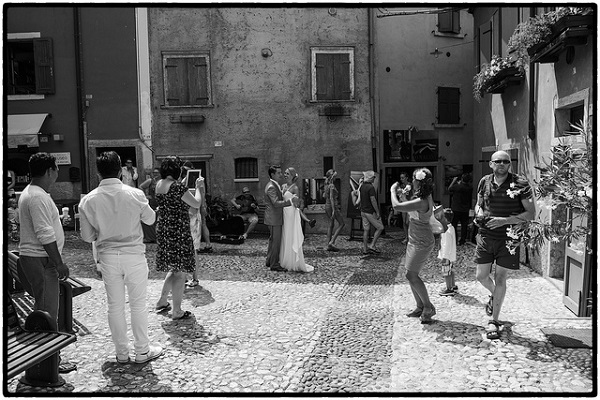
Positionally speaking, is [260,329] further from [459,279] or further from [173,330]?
[459,279]

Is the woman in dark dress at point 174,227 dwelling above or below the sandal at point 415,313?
above

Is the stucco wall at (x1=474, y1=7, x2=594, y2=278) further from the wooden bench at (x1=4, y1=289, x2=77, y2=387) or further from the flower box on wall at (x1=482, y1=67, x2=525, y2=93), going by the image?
the wooden bench at (x1=4, y1=289, x2=77, y2=387)

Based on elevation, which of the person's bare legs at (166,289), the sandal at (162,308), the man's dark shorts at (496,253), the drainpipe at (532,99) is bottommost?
the sandal at (162,308)

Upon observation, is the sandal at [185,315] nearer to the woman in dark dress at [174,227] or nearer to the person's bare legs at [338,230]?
the woman in dark dress at [174,227]

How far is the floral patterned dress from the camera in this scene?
18.1 feet

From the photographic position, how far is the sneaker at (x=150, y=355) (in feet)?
14.3

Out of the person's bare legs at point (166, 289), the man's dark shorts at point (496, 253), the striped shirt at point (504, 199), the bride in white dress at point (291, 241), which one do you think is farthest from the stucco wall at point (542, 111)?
the person's bare legs at point (166, 289)

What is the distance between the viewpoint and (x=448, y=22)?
17.3m

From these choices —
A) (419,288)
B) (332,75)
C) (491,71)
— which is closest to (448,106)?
(332,75)

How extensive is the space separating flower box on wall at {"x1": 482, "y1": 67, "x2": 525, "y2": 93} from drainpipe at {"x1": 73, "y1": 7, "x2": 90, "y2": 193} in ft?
33.6

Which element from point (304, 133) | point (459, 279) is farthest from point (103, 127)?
point (459, 279)

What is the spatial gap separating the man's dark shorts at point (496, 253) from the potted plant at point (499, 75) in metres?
5.11

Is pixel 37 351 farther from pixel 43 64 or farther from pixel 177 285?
pixel 43 64

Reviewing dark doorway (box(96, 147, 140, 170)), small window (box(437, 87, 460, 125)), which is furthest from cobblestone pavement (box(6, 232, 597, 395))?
small window (box(437, 87, 460, 125))
